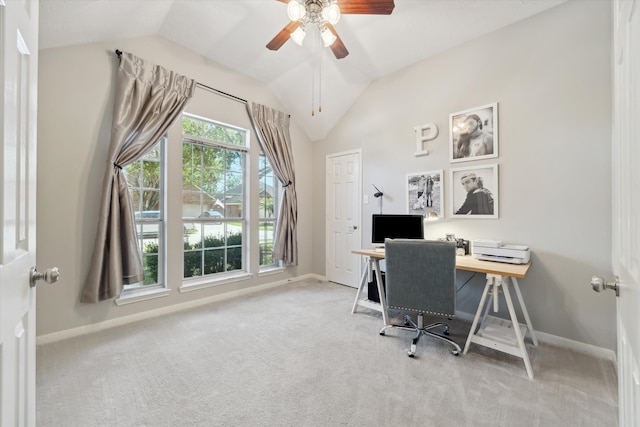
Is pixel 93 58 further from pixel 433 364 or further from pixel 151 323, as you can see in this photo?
pixel 433 364

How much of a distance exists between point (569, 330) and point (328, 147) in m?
3.60

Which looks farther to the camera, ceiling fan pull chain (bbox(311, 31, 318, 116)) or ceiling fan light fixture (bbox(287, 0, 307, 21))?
ceiling fan pull chain (bbox(311, 31, 318, 116))

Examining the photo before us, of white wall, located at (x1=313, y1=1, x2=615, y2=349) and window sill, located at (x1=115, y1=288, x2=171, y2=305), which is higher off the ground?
white wall, located at (x1=313, y1=1, x2=615, y2=349)

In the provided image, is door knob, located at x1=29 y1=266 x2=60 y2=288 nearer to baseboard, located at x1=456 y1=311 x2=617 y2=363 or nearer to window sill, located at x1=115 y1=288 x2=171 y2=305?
window sill, located at x1=115 y1=288 x2=171 y2=305

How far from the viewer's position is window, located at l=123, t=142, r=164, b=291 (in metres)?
2.92

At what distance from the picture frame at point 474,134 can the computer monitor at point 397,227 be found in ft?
2.63

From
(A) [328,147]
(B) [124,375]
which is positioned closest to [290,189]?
(A) [328,147]

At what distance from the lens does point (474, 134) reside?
284cm

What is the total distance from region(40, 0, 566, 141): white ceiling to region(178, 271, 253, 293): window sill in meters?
2.59

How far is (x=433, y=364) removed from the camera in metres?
2.02

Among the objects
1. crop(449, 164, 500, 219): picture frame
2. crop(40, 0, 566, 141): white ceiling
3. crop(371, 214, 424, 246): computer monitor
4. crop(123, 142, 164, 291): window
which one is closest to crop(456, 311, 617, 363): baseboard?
crop(449, 164, 500, 219): picture frame

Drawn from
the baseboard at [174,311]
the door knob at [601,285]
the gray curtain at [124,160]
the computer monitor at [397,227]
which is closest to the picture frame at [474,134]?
the computer monitor at [397,227]

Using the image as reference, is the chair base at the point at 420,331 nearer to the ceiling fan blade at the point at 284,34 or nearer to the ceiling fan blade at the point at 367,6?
the ceiling fan blade at the point at 367,6

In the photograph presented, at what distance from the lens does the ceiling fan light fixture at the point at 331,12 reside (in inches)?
77.4
